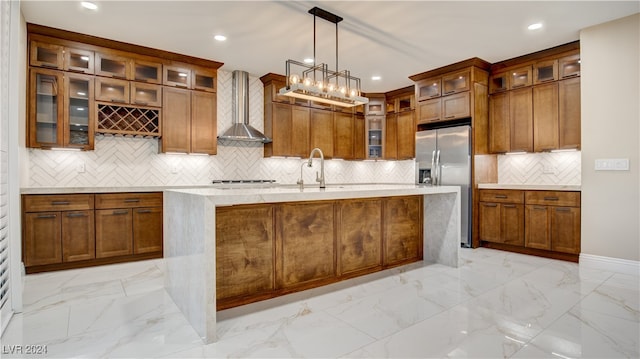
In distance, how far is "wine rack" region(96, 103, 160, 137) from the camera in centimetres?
412

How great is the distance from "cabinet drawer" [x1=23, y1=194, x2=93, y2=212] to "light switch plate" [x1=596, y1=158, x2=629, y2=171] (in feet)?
18.6

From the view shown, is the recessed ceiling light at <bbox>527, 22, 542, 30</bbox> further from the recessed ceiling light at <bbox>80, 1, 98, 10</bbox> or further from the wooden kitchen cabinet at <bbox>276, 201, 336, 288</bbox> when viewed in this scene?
the recessed ceiling light at <bbox>80, 1, 98, 10</bbox>

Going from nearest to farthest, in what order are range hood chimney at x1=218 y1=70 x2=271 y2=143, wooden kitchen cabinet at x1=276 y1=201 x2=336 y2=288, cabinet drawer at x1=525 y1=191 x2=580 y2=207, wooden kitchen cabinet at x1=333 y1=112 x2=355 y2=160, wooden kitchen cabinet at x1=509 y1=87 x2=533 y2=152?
1. wooden kitchen cabinet at x1=276 y1=201 x2=336 y2=288
2. cabinet drawer at x1=525 y1=191 x2=580 y2=207
3. wooden kitchen cabinet at x1=509 y1=87 x2=533 y2=152
4. range hood chimney at x1=218 y1=70 x2=271 y2=143
5. wooden kitchen cabinet at x1=333 y1=112 x2=355 y2=160

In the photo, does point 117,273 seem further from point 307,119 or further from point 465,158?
point 465,158

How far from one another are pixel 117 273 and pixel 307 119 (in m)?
3.64

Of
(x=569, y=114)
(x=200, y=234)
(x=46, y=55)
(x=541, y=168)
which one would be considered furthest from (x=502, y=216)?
(x=46, y=55)

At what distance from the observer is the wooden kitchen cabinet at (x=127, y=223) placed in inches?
151

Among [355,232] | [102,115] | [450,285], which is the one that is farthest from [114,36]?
[450,285]

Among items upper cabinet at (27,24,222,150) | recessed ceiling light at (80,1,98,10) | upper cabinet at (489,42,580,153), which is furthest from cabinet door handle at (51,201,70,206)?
upper cabinet at (489,42,580,153)

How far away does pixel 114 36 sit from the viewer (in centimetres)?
394

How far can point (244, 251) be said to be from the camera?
2.51m

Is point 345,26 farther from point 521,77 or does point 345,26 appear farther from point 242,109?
point 521,77

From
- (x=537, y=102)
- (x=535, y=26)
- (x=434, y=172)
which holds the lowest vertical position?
(x=434, y=172)

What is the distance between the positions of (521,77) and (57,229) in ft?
20.0
